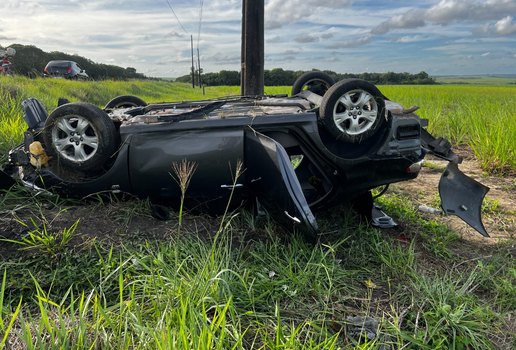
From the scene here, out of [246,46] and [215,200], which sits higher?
[246,46]

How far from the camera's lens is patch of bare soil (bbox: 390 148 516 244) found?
374 cm

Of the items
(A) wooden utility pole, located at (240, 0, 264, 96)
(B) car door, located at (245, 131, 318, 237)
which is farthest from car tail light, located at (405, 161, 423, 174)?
(A) wooden utility pole, located at (240, 0, 264, 96)

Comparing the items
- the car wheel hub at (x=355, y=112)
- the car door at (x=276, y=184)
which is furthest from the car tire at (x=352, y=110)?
the car door at (x=276, y=184)

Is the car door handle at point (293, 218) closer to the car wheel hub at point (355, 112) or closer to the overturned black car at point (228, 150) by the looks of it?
the overturned black car at point (228, 150)

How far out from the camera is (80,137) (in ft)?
10.3

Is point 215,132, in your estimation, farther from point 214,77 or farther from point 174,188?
point 214,77

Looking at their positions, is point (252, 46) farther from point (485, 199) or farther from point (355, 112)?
point (485, 199)

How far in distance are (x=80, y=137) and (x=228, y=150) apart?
1.15m

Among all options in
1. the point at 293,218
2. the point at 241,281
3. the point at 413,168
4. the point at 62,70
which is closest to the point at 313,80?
the point at 413,168

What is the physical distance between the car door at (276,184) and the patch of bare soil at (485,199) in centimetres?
188

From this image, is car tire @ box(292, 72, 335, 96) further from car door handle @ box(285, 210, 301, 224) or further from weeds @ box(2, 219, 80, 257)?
weeds @ box(2, 219, 80, 257)

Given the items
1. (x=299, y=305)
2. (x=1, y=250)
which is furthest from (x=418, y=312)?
(x=1, y=250)

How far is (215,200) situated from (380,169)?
4.28ft

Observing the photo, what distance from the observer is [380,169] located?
3.27m
